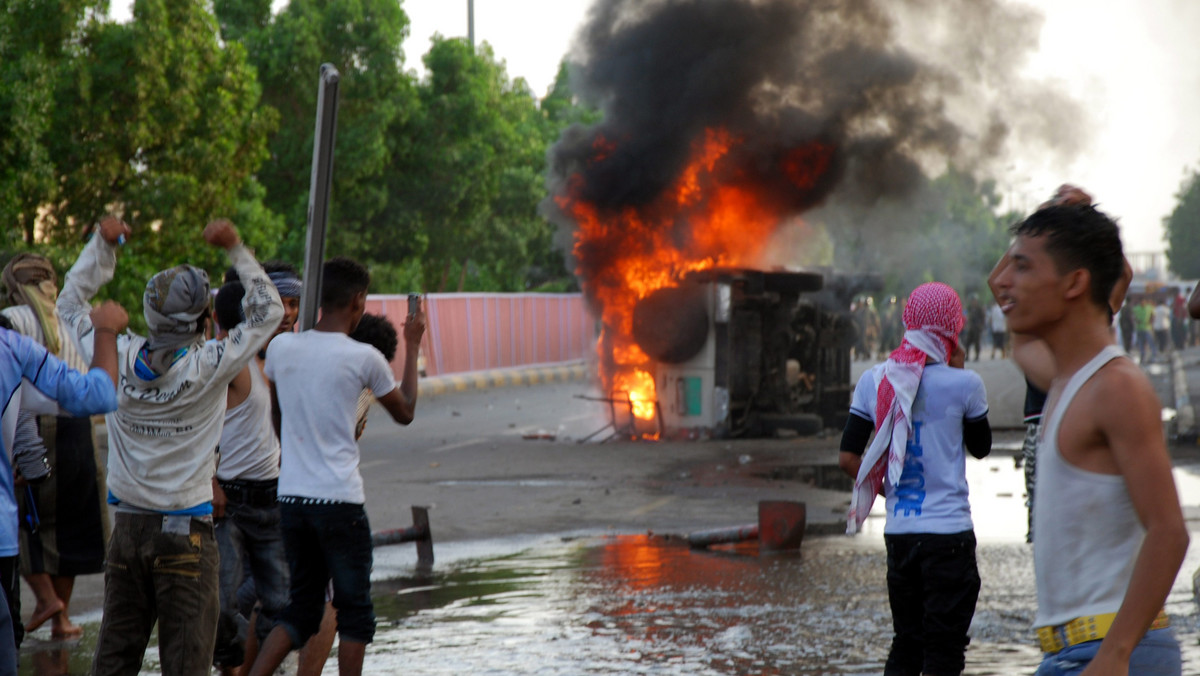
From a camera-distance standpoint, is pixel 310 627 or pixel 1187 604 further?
pixel 1187 604

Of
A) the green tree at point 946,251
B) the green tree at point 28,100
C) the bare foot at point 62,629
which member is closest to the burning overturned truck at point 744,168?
the green tree at point 28,100

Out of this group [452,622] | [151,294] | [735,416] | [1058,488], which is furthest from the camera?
[735,416]

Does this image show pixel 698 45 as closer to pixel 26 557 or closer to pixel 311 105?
pixel 311 105

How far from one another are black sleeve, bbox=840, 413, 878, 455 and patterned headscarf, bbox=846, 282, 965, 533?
0.11m

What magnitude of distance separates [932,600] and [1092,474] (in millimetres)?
2104

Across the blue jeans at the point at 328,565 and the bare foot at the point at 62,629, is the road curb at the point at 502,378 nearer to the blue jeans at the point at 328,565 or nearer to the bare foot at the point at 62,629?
the bare foot at the point at 62,629

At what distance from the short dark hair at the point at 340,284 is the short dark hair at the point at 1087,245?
2683 mm

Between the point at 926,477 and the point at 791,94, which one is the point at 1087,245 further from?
the point at 791,94

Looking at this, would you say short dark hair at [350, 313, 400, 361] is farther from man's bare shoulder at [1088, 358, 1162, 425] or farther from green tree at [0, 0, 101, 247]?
green tree at [0, 0, 101, 247]

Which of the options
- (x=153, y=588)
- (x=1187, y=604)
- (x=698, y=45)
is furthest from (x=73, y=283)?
(x=698, y=45)

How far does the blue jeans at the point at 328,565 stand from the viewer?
15.4 feet

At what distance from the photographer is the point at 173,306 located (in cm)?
434

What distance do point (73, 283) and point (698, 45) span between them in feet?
57.6

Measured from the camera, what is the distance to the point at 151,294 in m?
4.37
